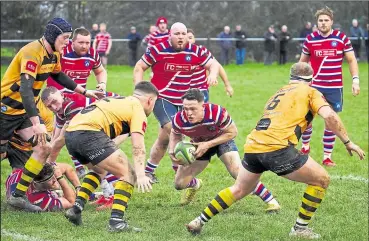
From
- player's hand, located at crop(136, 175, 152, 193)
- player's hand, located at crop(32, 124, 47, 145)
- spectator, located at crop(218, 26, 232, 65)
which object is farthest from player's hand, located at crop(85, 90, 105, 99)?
spectator, located at crop(218, 26, 232, 65)

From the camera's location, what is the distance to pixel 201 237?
24.8 feet

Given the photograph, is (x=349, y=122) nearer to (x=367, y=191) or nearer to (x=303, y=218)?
(x=367, y=191)

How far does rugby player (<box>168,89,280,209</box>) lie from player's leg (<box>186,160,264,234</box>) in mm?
836

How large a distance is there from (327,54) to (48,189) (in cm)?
497

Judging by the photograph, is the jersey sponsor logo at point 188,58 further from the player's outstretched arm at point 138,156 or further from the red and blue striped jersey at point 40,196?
the player's outstretched arm at point 138,156

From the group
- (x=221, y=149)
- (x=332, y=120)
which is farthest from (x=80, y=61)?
(x=332, y=120)

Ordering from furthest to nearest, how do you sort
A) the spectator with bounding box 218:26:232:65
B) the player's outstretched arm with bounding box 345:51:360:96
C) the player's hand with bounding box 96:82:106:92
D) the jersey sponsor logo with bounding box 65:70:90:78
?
1. the spectator with bounding box 218:26:232:65
2. the player's outstretched arm with bounding box 345:51:360:96
3. the jersey sponsor logo with bounding box 65:70:90:78
4. the player's hand with bounding box 96:82:106:92

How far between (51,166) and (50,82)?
8.04 feet

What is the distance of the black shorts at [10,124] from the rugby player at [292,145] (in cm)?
256

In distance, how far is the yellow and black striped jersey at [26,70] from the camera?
8320mm

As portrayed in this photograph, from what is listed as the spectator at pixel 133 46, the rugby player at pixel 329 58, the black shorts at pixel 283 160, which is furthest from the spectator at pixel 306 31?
the black shorts at pixel 283 160

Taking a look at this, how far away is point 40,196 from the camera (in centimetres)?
887

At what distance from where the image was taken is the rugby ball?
8164 millimetres

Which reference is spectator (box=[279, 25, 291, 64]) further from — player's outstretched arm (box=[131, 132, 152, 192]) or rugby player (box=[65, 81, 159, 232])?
player's outstretched arm (box=[131, 132, 152, 192])
